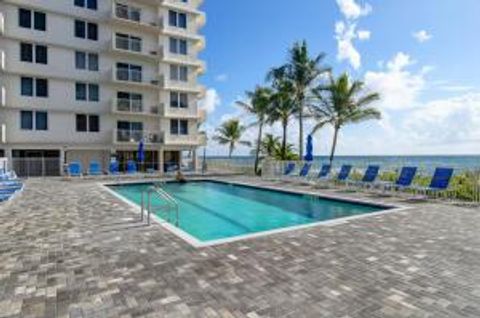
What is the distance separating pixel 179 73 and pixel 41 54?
10.3 metres

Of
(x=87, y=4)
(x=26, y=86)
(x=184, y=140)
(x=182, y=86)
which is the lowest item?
(x=184, y=140)

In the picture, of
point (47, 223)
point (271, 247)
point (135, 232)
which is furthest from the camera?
point (47, 223)

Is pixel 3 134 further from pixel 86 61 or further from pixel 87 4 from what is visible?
pixel 87 4

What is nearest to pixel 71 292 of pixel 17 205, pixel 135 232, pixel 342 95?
pixel 135 232

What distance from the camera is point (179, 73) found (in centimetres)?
2736

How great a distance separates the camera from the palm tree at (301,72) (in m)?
23.3

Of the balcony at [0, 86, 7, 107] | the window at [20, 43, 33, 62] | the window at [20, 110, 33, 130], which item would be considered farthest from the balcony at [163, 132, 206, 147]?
the balcony at [0, 86, 7, 107]

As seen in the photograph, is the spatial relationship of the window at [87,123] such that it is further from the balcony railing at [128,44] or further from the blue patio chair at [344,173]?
the blue patio chair at [344,173]

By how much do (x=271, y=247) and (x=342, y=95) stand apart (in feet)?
64.7

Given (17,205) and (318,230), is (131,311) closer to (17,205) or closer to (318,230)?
(318,230)

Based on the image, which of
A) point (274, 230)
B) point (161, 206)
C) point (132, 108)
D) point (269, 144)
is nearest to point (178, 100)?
point (132, 108)

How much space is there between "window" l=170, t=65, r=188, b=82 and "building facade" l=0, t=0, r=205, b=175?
0.09 metres

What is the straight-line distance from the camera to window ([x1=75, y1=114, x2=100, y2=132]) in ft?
76.6

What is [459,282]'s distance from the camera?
394cm
